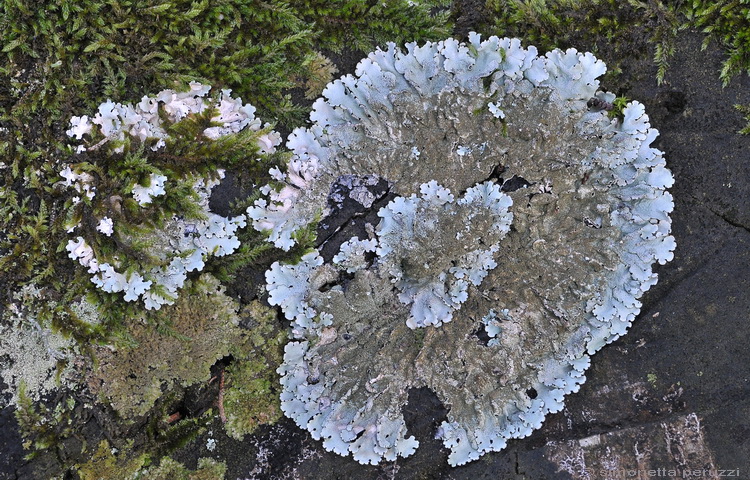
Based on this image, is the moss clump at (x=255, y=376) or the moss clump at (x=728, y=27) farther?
the moss clump at (x=255, y=376)

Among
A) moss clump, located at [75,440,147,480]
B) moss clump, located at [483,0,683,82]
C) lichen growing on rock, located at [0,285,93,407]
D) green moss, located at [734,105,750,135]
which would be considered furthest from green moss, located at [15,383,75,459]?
green moss, located at [734,105,750,135]

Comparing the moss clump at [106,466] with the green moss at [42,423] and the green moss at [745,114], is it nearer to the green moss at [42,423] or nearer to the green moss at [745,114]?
the green moss at [42,423]

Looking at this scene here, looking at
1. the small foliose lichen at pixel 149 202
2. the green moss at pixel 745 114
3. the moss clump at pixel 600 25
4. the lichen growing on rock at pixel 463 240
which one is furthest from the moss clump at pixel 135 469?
the green moss at pixel 745 114

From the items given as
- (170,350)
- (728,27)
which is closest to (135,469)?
(170,350)

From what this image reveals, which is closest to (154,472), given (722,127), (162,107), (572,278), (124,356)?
(124,356)

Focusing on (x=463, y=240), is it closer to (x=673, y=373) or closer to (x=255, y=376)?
(x=255, y=376)

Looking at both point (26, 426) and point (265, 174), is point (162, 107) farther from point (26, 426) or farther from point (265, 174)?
point (26, 426)
